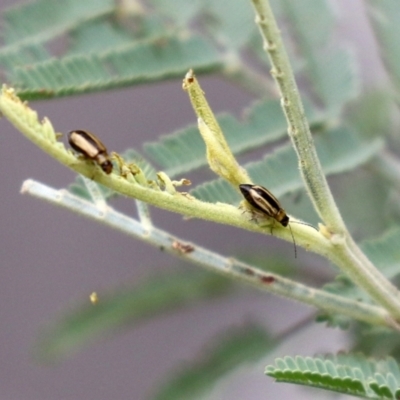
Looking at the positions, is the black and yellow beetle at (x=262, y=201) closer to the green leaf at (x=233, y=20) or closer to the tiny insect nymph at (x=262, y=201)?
the tiny insect nymph at (x=262, y=201)

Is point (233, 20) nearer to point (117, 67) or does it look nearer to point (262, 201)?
point (117, 67)

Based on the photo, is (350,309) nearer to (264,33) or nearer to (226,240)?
(264,33)

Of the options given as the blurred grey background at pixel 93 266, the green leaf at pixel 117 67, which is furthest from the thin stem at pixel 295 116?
the blurred grey background at pixel 93 266

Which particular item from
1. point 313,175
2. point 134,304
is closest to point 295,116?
point 313,175

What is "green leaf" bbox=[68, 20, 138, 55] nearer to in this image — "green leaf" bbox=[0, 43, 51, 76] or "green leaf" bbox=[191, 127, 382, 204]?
"green leaf" bbox=[0, 43, 51, 76]

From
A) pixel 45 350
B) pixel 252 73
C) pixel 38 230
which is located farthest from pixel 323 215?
pixel 38 230

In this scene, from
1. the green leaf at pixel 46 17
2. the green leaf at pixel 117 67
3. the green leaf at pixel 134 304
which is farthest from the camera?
the green leaf at pixel 134 304
